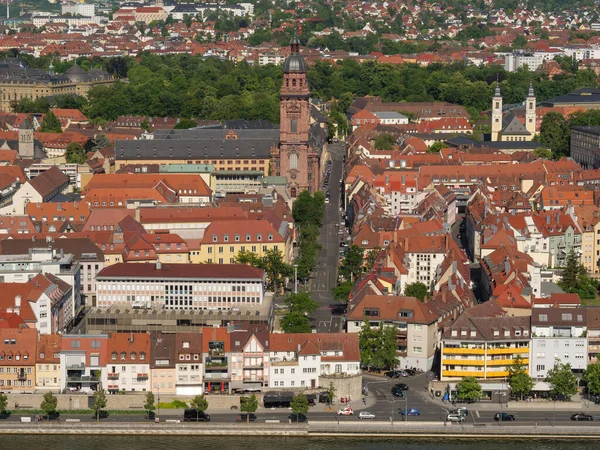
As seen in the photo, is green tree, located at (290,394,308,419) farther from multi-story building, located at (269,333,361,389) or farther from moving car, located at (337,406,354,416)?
multi-story building, located at (269,333,361,389)

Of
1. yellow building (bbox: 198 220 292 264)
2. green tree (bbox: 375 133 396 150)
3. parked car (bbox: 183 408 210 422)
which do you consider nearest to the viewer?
parked car (bbox: 183 408 210 422)

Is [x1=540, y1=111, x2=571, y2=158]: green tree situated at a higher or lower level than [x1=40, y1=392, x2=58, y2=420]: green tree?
higher

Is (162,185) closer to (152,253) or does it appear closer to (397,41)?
(152,253)

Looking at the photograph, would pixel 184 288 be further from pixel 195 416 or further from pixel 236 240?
pixel 195 416

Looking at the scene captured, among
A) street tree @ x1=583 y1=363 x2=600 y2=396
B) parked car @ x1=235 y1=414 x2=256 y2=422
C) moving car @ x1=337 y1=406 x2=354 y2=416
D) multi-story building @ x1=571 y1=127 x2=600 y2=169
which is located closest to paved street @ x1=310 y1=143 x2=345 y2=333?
moving car @ x1=337 y1=406 x2=354 y2=416

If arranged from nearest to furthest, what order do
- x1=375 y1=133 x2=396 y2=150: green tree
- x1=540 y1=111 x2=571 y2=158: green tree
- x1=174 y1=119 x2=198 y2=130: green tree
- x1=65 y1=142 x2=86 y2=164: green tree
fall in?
x1=65 y1=142 x2=86 y2=164: green tree, x1=375 y1=133 x2=396 y2=150: green tree, x1=540 y1=111 x2=571 y2=158: green tree, x1=174 y1=119 x2=198 y2=130: green tree

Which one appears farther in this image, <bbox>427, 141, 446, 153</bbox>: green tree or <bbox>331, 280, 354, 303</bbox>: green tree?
<bbox>427, 141, 446, 153</bbox>: green tree

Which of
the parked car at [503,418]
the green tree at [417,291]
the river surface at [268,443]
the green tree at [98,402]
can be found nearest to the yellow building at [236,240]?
the green tree at [417,291]

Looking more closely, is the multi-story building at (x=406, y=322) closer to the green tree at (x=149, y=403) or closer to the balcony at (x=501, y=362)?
the balcony at (x=501, y=362)

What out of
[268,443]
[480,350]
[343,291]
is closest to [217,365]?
[268,443]
